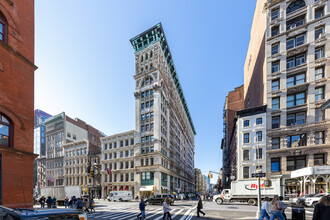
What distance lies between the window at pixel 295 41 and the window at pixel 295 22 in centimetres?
253

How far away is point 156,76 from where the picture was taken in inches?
2104

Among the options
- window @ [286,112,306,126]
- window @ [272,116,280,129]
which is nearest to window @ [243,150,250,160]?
window @ [272,116,280,129]

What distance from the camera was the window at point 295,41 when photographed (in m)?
33.8

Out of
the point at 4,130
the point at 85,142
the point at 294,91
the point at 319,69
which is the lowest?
the point at 85,142

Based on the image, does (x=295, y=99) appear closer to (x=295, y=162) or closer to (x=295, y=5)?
(x=295, y=162)

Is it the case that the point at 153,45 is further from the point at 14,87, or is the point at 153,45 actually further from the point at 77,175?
the point at 77,175

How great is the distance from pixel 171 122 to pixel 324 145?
4381 cm

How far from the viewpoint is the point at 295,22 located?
35.1 metres

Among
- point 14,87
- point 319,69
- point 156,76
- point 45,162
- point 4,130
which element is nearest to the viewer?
point 4,130

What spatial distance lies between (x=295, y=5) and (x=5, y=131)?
4823 cm

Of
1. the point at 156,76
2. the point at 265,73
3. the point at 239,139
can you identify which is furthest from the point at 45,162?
the point at 265,73

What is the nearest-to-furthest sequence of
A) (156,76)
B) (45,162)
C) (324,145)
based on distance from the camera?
(324,145)
(156,76)
(45,162)

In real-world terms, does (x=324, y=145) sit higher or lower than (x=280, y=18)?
lower

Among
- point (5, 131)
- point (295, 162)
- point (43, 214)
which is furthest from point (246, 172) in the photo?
point (43, 214)
